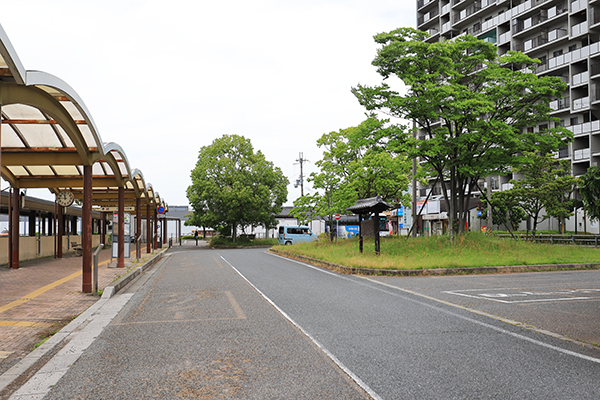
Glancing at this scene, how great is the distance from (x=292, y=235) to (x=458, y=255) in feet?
93.6

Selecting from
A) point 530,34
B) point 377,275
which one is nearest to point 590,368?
point 377,275

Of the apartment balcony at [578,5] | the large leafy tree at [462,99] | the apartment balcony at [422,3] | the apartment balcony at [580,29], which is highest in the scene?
the apartment balcony at [422,3]

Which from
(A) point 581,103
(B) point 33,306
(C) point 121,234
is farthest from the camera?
(A) point 581,103

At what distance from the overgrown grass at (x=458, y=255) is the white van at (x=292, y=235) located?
2221 centimetres

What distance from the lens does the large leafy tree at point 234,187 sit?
45.2 m

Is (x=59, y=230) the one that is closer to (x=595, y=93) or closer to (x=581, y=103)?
(x=595, y=93)

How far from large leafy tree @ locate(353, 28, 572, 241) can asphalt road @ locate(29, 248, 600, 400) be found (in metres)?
10.4

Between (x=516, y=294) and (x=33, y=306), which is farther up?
(x=33, y=306)

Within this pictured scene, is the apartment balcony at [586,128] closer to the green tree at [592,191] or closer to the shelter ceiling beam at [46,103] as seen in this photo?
the green tree at [592,191]

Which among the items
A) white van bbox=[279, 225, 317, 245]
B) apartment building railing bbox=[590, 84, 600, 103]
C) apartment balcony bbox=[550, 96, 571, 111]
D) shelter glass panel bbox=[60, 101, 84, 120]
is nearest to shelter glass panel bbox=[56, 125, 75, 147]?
shelter glass panel bbox=[60, 101, 84, 120]

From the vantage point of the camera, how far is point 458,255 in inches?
703

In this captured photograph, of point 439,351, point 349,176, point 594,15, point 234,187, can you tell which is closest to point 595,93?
point 594,15

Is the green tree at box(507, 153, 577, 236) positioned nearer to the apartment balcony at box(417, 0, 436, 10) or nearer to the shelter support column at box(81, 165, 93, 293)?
the shelter support column at box(81, 165, 93, 293)

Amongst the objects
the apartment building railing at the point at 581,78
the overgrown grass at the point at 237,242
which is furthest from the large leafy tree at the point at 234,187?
the apartment building railing at the point at 581,78
